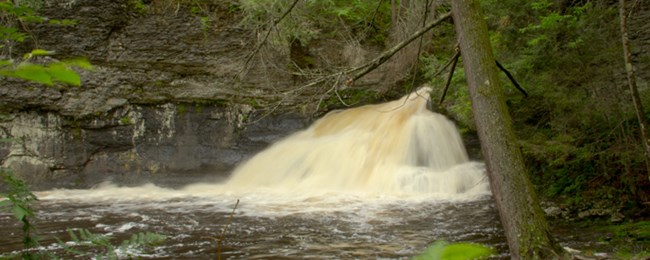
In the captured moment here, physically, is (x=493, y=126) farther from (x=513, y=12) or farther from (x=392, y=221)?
(x=513, y=12)

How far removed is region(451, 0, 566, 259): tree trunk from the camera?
364cm

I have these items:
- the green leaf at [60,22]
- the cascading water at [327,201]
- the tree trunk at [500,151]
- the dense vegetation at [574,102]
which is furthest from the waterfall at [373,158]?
the green leaf at [60,22]

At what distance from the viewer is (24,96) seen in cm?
1210

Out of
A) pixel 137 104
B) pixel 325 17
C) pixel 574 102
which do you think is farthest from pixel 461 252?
pixel 325 17

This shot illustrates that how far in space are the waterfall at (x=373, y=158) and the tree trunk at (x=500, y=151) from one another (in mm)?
5522

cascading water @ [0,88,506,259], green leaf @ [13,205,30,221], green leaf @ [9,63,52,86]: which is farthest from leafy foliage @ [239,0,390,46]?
green leaf @ [9,63,52,86]

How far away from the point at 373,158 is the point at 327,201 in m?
2.20

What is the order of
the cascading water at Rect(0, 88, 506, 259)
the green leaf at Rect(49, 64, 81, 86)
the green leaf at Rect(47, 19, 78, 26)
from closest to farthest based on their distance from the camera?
the green leaf at Rect(49, 64, 81, 86), the green leaf at Rect(47, 19, 78, 26), the cascading water at Rect(0, 88, 506, 259)

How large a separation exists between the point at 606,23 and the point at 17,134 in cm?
1214

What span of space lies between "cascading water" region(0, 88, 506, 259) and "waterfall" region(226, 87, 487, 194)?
0.02 m

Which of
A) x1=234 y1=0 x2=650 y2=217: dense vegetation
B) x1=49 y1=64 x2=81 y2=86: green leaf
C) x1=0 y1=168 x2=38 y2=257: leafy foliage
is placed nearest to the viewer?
x1=49 y1=64 x2=81 y2=86: green leaf

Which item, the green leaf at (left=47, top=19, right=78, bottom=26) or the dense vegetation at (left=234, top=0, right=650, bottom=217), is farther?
the dense vegetation at (left=234, top=0, right=650, bottom=217)

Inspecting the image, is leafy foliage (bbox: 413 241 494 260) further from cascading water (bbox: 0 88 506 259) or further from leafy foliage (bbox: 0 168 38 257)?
cascading water (bbox: 0 88 506 259)

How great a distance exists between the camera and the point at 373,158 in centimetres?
1131
